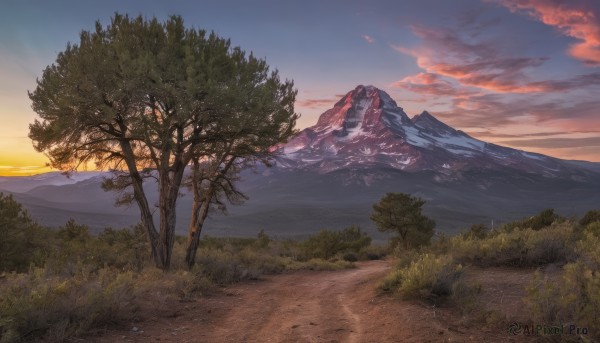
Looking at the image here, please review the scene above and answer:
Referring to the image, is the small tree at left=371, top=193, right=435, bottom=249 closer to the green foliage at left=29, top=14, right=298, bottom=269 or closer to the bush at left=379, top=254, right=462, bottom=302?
the green foliage at left=29, top=14, right=298, bottom=269

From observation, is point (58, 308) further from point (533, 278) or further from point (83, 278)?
point (533, 278)

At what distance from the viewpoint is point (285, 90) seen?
17.7 metres

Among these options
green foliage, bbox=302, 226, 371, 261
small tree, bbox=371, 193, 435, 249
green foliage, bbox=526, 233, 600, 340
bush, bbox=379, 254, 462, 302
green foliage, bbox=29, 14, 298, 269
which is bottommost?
green foliage, bbox=302, 226, 371, 261

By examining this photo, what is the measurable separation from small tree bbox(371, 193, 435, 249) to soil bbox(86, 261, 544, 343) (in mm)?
27086

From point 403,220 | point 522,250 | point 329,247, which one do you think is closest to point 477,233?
point 403,220

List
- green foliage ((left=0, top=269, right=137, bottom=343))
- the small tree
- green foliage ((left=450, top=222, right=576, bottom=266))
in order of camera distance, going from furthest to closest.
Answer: the small tree < green foliage ((left=450, top=222, right=576, bottom=266)) < green foliage ((left=0, top=269, right=137, bottom=343))

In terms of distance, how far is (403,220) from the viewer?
39.2m

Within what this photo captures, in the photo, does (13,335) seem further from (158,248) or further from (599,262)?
(599,262)

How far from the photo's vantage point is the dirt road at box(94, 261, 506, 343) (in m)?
7.81

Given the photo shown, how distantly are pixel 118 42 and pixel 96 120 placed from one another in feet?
9.05

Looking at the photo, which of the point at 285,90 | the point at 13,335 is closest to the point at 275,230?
the point at 285,90

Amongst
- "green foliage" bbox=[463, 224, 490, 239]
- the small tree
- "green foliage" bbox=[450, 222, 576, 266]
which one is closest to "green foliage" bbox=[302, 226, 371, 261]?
the small tree

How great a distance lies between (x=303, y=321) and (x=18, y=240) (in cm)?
1262

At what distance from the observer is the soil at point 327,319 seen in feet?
25.5
